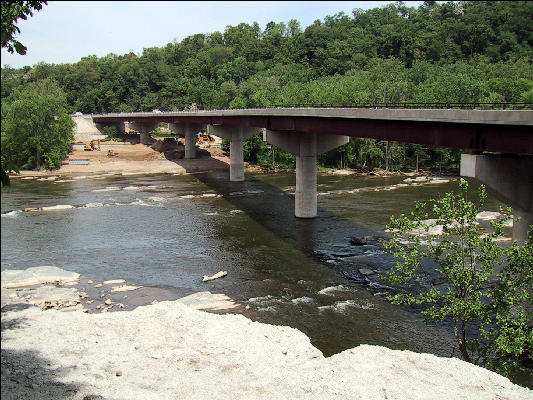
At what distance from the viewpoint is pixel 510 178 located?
2497 cm

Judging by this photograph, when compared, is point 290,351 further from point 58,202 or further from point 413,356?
point 58,202

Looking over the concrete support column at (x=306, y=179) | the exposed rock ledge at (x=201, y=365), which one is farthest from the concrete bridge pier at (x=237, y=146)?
the exposed rock ledge at (x=201, y=365)

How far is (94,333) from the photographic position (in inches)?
904

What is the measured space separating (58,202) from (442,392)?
52.4 metres

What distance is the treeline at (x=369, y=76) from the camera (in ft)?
296

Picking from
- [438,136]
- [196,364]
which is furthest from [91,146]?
[196,364]

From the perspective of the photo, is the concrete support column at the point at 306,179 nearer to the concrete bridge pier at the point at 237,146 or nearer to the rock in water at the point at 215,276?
the rock in water at the point at 215,276

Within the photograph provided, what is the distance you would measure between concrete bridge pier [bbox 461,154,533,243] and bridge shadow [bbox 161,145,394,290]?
374 inches

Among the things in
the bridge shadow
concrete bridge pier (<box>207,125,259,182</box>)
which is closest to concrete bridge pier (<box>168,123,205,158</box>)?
concrete bridge pier (<box>207,125,259,182</box>)

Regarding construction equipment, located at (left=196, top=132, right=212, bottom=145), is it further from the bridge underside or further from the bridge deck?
the bridge underside

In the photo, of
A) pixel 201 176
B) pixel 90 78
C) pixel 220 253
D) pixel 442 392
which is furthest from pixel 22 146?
pixel 90 78

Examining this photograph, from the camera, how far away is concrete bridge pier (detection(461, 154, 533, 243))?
81.2 feet

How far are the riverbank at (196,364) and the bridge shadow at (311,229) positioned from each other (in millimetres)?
11541

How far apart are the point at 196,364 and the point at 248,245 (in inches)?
859
